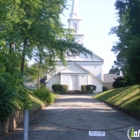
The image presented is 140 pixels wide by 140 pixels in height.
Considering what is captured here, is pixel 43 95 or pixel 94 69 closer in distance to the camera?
pixel 43 95

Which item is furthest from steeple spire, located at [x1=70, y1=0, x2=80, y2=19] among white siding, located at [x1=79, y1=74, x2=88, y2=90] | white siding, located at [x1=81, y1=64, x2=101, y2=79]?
white siding, located at [x1=79, y1=74, x2=88, y2=90]

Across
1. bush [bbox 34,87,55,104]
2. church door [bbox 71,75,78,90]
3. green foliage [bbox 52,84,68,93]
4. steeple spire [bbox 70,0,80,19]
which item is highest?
steeple spire [bbox 70,0,80,19]

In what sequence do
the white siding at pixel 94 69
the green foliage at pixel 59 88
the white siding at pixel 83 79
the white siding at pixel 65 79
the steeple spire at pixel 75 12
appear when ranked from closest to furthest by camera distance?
the green foliage at pixel 59 88 < the white siding at pixel 65 79 < the white siding at pixel 83 79 < the white siding at pixel 94 69 < the steeple spire at pixel 75 12

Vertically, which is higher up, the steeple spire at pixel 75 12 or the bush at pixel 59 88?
the steeple spire at pixel 75 12

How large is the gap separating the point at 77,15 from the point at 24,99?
55.0 meters

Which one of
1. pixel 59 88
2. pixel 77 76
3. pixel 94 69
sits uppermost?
pixel 94 69

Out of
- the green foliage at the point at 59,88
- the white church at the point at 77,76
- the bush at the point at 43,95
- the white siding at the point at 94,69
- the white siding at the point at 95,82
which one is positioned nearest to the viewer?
the bush at the point at 43,95

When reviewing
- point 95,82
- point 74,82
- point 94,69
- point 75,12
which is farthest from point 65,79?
point 75,12

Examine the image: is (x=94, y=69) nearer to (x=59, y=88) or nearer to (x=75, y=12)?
(x=59, y=88)

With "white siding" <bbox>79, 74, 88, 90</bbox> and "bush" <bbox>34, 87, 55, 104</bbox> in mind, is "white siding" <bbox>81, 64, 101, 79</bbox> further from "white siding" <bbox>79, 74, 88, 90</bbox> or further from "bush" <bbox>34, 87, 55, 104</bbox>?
"bush" <bbox>34, 87, 55, 104</bbox>
